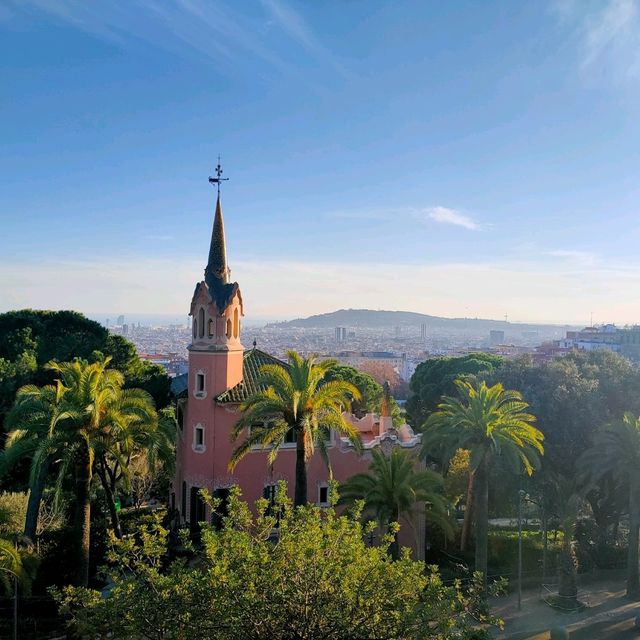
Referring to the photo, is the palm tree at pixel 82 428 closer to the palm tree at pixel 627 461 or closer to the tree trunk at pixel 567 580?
the tree trunk at pixel 567 580

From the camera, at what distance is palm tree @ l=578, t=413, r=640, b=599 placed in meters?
21.0

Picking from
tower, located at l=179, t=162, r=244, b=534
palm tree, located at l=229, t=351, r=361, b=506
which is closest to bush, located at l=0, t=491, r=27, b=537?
tower, located at l=179, t=162, r=244, b=534

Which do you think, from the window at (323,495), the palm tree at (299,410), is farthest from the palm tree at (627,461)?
the window at (323,495)

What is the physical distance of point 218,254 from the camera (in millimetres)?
23562

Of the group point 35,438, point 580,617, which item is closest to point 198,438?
point 35,438

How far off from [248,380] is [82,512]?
8.59m

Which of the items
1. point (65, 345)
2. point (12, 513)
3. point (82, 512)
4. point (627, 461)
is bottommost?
point (12, 513)

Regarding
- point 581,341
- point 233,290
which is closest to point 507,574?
point 233,290

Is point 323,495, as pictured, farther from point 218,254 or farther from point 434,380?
point 434,380

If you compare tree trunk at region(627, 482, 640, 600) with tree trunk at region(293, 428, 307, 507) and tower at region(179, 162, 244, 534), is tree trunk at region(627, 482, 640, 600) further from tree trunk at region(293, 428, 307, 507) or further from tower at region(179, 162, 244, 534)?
tower at region(179, 162, 244, 534)

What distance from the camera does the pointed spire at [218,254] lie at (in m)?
23.4

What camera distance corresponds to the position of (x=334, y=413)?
17.9 metres

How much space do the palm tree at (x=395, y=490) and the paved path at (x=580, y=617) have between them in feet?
12.4

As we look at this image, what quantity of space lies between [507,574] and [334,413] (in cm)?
1133
